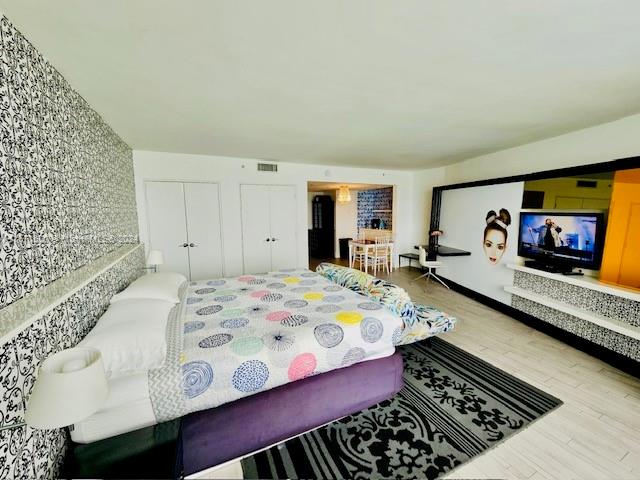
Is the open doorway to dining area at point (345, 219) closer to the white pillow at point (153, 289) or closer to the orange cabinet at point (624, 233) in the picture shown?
the orange cabinet at point (624, 233)

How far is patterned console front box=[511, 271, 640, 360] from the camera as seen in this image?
263 cm

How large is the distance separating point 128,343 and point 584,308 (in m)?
4.41

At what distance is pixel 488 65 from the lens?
5.84 ft

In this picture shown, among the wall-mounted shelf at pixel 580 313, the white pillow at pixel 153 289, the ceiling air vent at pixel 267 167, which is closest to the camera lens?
the white pillow at pixel 153 289

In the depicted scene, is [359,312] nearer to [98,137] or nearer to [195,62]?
[195,62]

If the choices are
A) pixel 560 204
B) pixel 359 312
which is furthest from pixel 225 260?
pixel 560 204

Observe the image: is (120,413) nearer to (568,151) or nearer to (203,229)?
(203,229)

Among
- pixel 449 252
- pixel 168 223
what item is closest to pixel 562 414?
pixel 449 252

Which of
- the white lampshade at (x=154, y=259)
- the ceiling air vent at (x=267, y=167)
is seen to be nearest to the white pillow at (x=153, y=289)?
the white lampshade at (x=154, y=259)

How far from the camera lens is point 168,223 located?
436 centimetres

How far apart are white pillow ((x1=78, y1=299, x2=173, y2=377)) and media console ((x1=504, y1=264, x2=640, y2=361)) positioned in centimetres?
396

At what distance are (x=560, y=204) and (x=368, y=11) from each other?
3497mm

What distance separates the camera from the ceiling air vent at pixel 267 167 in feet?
16.3

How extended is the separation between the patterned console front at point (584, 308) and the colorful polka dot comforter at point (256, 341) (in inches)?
93.4
